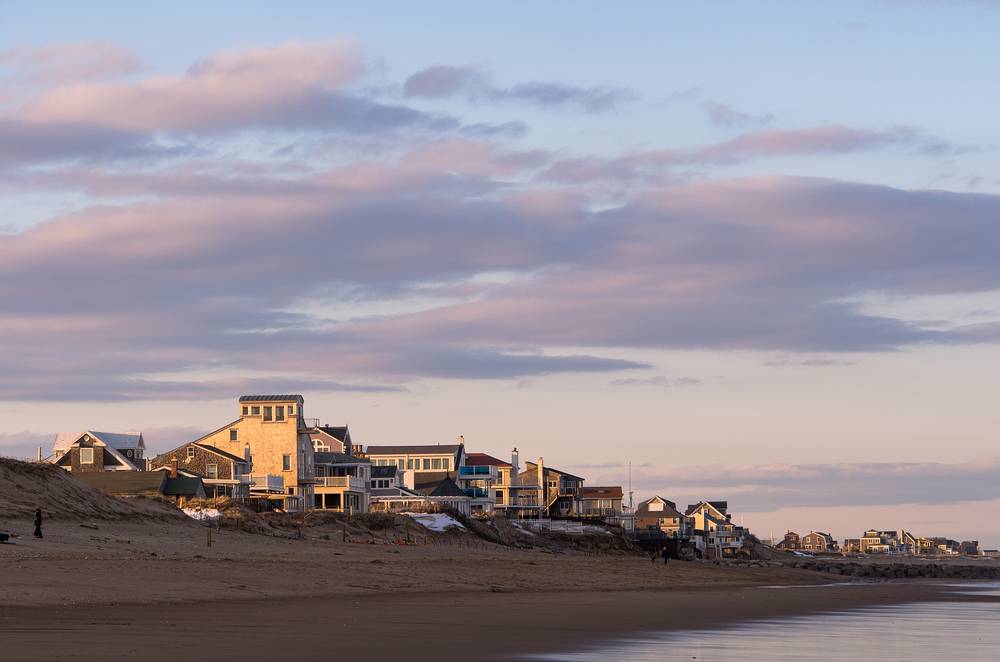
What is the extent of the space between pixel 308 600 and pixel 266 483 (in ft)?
224

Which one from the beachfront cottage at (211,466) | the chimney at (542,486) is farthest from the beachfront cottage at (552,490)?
the beachfront cottage at (211,466)

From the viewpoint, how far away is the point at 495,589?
4472 cm

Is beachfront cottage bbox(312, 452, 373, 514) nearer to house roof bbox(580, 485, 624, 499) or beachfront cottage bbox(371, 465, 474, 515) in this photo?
beachfront cottage bbox(371, 465, 474, 515)

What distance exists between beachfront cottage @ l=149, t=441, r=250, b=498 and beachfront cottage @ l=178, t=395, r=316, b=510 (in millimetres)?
2485

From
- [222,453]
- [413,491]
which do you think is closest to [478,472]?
[413,491]

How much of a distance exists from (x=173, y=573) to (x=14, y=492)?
24881mm

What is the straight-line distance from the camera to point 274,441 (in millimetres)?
107125

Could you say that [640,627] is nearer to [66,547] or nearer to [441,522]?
[66,547]

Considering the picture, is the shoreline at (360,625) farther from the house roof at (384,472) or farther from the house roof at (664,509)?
the house roof at (664,509)

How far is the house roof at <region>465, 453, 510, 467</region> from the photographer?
157 metres

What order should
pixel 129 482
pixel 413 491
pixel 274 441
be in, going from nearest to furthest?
pixel 129 482, pixel 274 441, pixel 413 491

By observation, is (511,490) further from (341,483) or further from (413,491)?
(341,483)

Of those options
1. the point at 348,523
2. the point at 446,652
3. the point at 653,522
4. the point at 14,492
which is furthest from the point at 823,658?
the point at 653,522

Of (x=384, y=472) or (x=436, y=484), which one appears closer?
(x=384, y=472)
